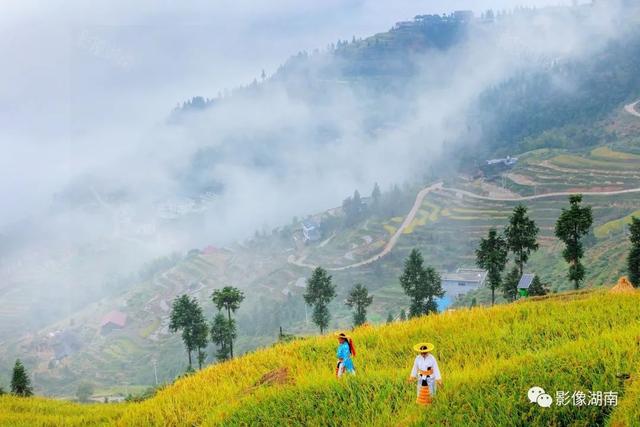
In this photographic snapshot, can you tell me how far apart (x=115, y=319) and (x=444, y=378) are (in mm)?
126701

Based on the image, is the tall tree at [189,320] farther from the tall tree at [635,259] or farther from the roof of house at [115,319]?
the roof of house at [115,319]

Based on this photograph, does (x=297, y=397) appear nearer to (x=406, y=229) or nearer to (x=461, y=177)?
(x=406, y=229)

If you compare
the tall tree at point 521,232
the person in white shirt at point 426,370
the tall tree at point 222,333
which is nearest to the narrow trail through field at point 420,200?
the tall tree at point 222,333

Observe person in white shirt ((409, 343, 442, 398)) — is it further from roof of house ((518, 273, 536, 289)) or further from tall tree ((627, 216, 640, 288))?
roof of house ((518, 273, 536, 289))

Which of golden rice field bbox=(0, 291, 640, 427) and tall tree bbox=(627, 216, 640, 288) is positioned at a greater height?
tall tree bbox=(627, 216, 640, 288)

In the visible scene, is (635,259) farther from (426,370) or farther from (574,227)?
(426,370)

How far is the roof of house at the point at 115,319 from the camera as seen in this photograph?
125 metres

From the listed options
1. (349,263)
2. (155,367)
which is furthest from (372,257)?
(155,367)

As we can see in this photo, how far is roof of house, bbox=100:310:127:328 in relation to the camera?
125m

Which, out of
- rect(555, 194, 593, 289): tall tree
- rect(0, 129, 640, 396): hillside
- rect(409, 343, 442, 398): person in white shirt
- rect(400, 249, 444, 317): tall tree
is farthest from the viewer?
rect(0, 129, 640, 396): hillside

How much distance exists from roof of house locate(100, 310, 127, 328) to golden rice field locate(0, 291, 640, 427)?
112069 millimetres

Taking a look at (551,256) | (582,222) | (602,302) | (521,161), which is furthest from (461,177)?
→ (602,302)

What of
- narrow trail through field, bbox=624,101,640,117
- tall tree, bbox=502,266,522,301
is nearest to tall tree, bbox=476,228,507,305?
tall tree, bbox=502,266,522,301

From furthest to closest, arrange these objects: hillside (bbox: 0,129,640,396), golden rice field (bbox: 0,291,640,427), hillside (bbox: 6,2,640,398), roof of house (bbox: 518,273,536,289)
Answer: hillside (bbox: 6,2,640,398) < hillside (bbox: 0,129,640,396) < roof of house (bbox: 518,273,536,289) < golden rice field (bbox: 0,291,640,427)
